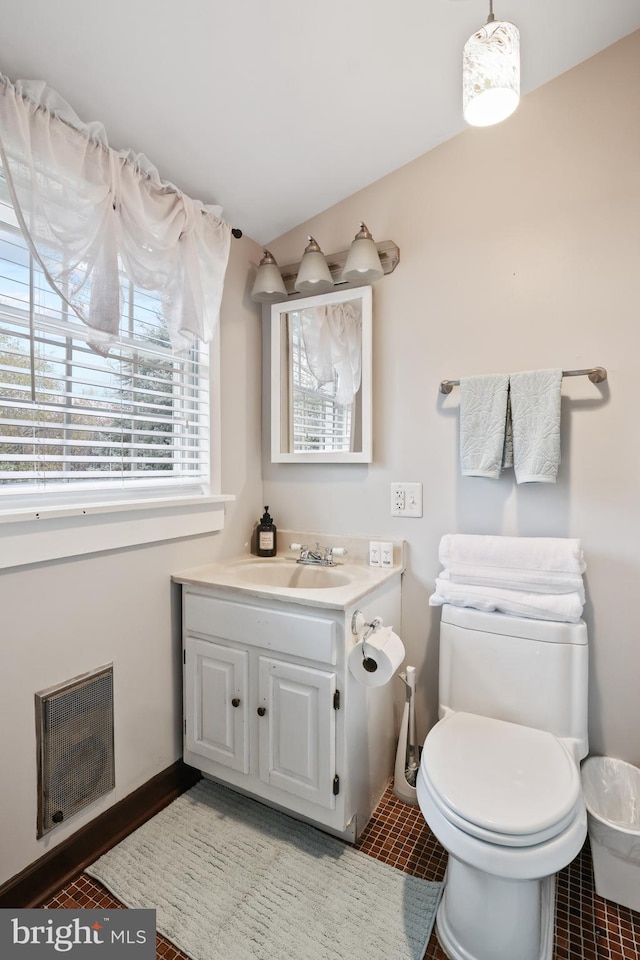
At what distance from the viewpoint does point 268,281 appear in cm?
199

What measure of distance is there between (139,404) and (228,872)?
1502 millimetres

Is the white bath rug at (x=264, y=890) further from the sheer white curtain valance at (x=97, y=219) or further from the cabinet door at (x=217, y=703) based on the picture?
the sheer white curtain valance at (x=97, y=219)

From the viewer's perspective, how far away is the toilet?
103 cm

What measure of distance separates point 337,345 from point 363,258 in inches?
14.1

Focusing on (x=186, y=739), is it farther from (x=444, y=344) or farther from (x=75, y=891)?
(x=444, y=344)

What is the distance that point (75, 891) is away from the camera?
1328 millimetres

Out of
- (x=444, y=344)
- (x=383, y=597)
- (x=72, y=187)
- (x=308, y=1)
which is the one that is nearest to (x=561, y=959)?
(x=383, y=597)

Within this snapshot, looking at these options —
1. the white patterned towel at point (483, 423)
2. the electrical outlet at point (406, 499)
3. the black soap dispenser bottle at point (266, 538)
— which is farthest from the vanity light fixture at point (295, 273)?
the black soap dispenser bottle at point (266, 538)

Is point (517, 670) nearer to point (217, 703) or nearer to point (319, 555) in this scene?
point (319, 555)

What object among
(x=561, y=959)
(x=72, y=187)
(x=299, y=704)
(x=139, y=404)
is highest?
(x=72, y=187)

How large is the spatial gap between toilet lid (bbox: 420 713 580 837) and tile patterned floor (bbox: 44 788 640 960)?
0.45m

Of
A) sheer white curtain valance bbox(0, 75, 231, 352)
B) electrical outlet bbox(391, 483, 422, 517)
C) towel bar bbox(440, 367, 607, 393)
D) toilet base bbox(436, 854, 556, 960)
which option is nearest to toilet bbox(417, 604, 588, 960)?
toilet base bbox(436, 854, 556, 960)

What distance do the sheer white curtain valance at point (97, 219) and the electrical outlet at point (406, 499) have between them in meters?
0.94

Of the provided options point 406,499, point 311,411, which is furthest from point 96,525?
point 406,499
